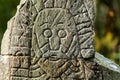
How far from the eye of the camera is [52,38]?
797cm

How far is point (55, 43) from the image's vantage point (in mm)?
7969

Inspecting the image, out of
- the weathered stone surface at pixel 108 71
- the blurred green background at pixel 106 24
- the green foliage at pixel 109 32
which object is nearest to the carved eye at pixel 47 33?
the weathered stone surface at pixel 108 71

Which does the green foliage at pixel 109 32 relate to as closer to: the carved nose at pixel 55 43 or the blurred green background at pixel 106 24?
the blurred green background at pixel 106 24

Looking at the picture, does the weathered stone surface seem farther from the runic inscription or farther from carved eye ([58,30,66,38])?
carved eye ([58,30,66,38])

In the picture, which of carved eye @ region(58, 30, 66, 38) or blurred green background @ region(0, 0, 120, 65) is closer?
carved eye @ region(58, 30, 66, 38)

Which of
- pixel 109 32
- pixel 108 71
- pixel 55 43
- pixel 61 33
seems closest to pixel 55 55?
pixel 55 43

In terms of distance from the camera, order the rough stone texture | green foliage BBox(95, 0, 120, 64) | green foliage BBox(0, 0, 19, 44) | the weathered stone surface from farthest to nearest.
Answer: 1. green foliage BBox(0, 0, 19, 44)
2. green foliage BBox(95, 0, 120, 64)
3. the weathered stone surface
4. the rough stone texture

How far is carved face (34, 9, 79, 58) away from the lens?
7.94 metres

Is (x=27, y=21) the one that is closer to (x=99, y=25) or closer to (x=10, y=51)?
(x=10, y=51)

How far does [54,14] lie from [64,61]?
1.74ft

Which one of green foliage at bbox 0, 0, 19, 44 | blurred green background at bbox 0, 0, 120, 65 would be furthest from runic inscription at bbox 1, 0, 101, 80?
green foliage at bbox 0, 0, 19, 44

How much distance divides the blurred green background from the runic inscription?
8018mm

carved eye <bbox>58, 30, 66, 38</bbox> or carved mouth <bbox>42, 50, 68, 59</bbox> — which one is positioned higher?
carved eye <bbox>58, 30, 66, 38</bbox>

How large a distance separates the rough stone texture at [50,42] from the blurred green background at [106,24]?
26.3ft
